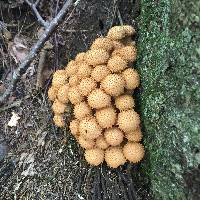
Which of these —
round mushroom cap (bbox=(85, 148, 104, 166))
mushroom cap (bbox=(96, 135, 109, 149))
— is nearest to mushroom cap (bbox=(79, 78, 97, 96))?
mushroom cap (bbox=(96, 135, 109, 149))

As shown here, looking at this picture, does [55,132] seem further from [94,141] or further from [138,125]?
[138,125]

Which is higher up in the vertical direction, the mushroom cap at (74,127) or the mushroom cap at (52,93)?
the mushroom cap at (52,93)

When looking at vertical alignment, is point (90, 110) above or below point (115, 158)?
above

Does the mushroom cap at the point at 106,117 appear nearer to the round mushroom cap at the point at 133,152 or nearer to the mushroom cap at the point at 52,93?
the round mushroom cap at the point at 133,152

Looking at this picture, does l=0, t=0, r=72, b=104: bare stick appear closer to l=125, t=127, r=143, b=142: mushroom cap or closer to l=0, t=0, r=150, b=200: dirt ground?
l=0, t=0, r=150, b=200: dirt ground

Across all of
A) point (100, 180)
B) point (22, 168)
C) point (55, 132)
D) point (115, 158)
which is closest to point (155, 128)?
point (115, 158)

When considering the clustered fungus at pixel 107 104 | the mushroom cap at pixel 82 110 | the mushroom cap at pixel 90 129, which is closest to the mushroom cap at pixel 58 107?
the clustered fungus at pixel 107 104
